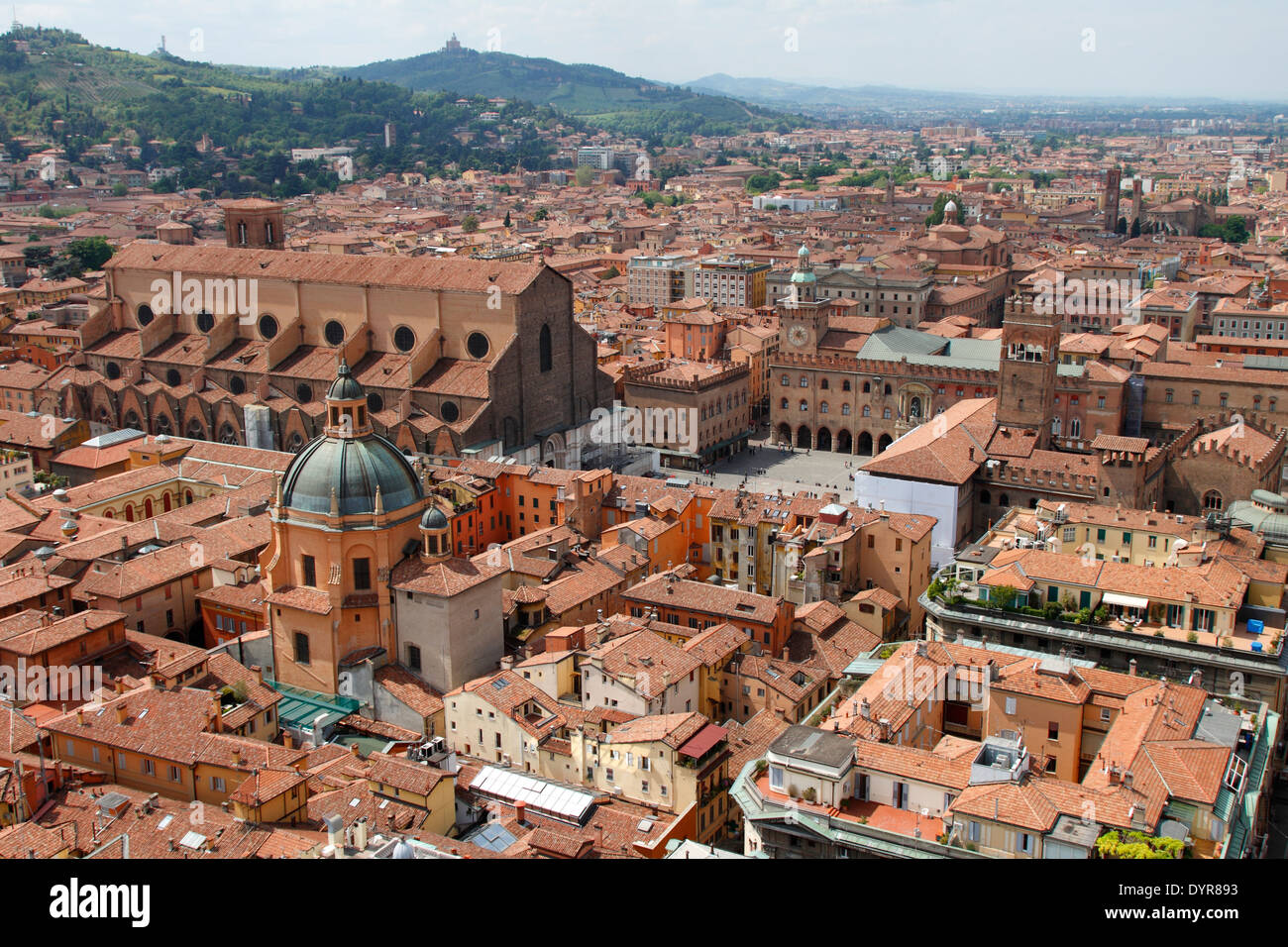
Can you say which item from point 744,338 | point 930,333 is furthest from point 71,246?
point 930,333

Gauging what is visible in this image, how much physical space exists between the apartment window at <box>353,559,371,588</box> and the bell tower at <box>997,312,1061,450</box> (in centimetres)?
2508

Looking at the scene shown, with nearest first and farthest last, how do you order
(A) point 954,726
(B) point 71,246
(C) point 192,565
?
(A) point 954,726, (C) point 192,565, (B) point 71,246

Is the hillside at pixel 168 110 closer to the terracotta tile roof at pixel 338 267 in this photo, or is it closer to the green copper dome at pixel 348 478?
the terracotta tile roof at pixel 338 267

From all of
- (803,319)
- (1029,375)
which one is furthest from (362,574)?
(803,319)

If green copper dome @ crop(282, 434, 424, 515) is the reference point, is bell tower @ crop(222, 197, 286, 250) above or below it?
above

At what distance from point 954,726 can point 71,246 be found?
8418cm

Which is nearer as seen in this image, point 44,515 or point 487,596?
point 487,596

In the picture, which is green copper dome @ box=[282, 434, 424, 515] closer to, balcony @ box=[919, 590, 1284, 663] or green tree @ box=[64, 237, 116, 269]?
balcony @ box=[919, 590, 1284, 663]

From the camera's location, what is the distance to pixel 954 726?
2664 cm

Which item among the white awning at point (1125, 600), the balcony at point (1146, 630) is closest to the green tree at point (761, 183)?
Result: the balcony at point (1146, 630)

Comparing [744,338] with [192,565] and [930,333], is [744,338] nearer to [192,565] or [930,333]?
[930,333]

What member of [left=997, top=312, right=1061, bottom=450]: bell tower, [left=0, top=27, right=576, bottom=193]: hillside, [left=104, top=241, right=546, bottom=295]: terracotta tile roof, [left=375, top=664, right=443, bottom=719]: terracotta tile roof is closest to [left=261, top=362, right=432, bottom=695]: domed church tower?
[left=375, top=664, right=443, bottom=719]: terracotta tile roof

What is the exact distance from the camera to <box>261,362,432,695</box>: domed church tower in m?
30.3
